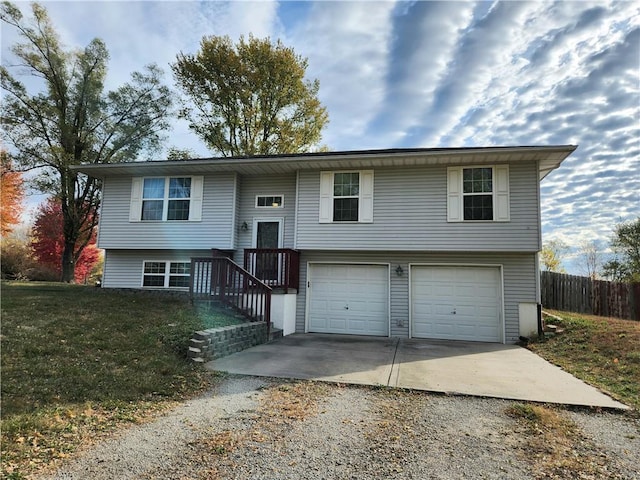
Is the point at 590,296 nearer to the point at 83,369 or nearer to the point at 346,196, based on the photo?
the point at 346,196

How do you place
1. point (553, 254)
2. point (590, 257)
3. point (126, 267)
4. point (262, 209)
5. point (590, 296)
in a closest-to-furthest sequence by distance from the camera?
point (262, 209), point (126, 267), point (590, 296), point (590, 257), point (553, 254)

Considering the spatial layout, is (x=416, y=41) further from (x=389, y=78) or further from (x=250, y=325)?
(x=250, y=325)

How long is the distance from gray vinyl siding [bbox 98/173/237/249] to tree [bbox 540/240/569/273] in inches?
853

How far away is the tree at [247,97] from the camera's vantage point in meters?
21.5

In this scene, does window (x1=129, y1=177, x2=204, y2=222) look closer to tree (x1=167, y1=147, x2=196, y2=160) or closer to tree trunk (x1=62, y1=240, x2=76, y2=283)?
tree trunk (x1=62, y1=240, x2=76, y2=283)

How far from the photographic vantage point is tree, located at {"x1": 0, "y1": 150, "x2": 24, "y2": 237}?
18.0 meters

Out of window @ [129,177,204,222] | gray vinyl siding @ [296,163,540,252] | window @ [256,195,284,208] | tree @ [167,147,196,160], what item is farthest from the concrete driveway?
tree @ [167,147,196,160]

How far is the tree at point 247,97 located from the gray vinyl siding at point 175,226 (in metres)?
10.5

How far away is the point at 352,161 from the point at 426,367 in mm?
5755

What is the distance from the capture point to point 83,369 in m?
4.97

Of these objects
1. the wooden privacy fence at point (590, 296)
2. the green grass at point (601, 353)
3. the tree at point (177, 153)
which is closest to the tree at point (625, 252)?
the wooden privacy fence at point (590, 296)

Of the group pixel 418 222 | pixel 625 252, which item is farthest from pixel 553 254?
pixel 418 222

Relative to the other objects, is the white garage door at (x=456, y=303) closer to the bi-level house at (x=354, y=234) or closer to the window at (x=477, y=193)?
the bi-level house at (x=354, y=234)

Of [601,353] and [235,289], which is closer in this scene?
[601,353]
